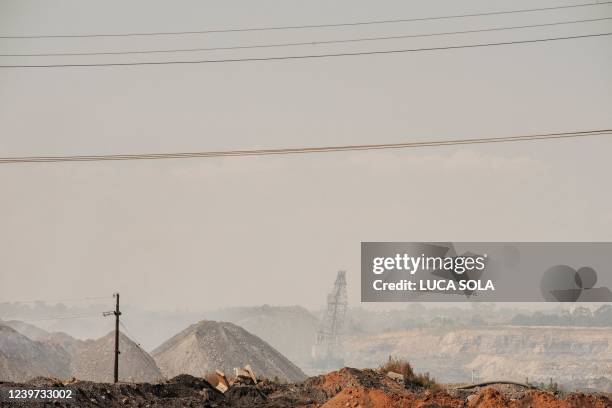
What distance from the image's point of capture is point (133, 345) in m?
80.8

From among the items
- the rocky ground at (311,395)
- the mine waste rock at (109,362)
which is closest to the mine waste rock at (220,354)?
the mine waste rock at (109,362)

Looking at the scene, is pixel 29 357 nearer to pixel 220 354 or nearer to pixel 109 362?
pixel 109 362

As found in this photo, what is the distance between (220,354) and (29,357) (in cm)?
2139

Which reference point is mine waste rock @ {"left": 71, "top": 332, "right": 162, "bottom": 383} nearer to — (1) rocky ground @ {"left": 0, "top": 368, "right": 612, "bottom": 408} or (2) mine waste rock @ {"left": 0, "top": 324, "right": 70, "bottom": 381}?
(2) mine waste rock @ {"left": 0, "top": 324, "right": 70, "bottom": 381}

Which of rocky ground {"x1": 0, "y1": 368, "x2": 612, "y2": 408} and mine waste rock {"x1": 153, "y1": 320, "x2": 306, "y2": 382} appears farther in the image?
mine waste rock {"x1": 153, "y1": 320, "x2": 306, "y2": 382}

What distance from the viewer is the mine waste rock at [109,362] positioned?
7688cm

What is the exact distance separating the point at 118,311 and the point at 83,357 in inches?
1479

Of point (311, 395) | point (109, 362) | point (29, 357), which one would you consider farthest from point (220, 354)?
point (311, 395)

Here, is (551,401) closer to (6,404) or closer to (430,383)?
(430,383)

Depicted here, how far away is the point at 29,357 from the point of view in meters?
88.9

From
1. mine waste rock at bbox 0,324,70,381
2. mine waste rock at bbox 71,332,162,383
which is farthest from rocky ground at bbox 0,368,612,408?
mine waste rock at bbox 0,324,70,381

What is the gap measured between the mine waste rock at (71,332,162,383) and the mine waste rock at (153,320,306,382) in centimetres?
199

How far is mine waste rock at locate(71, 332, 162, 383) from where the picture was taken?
252 ft

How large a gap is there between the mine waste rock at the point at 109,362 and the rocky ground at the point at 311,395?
112 feet
